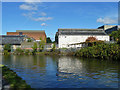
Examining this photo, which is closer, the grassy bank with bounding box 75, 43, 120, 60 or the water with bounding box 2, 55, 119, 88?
the water with bounding box 2, 55, 119, 88

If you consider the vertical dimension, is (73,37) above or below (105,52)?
above

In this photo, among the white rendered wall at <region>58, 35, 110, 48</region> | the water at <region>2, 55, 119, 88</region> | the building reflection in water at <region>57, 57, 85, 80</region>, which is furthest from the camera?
the white rendered wall at <region>58, 35, 110, 48</region>

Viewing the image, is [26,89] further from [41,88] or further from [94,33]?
[94,33]

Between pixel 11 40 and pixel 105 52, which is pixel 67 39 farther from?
pixel 105 52

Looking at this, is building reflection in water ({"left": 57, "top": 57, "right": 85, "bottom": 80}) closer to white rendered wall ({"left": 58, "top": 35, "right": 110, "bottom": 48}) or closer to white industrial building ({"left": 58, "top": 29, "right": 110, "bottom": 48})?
white industrial building ({"left": 58, "top": 29, "right": 110, "bottom": 48})

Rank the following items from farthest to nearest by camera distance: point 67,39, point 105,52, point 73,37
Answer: point 73,37 → point 67,39 → point 105,52

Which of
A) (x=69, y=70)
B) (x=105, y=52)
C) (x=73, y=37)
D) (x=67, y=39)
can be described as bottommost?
(x=69, y=70)

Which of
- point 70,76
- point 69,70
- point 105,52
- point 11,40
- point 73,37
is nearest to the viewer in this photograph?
point 70,76

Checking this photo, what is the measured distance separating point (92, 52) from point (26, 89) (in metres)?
23.4

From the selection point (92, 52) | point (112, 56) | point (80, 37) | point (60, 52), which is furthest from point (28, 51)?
point (112, 56)

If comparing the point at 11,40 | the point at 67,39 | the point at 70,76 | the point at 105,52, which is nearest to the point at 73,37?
the point at 67,39

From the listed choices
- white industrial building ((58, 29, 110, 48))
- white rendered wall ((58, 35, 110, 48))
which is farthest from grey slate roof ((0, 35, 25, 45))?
white industrial building ((58, 29, 110, 48))

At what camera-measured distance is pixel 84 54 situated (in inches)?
1190

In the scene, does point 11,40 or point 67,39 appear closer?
point 67,39
